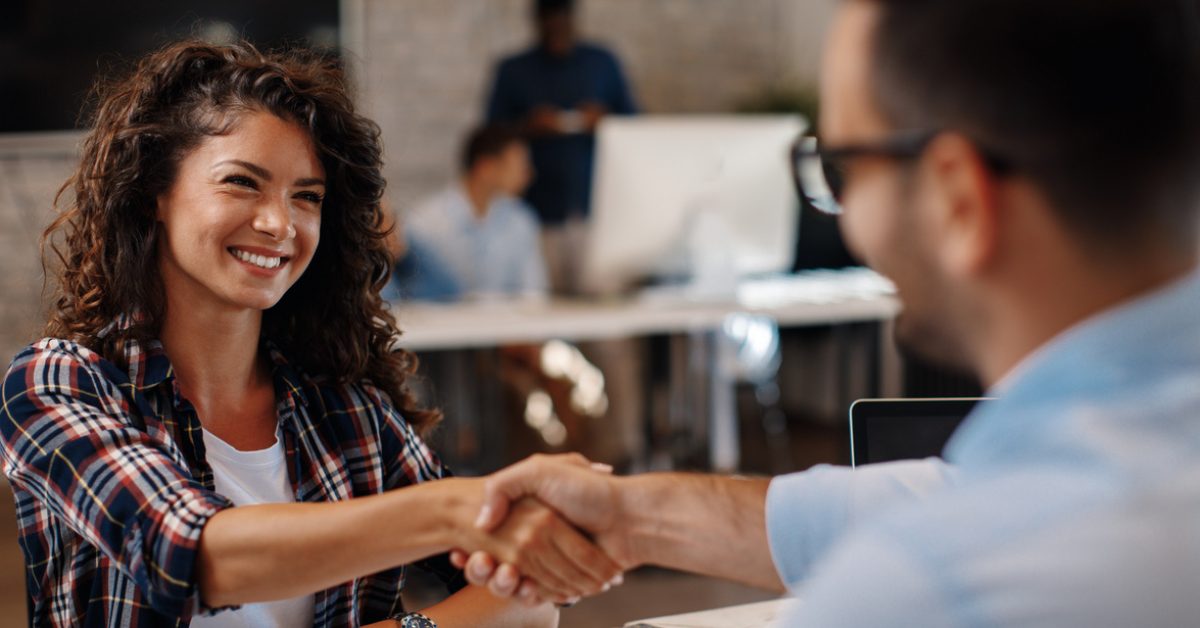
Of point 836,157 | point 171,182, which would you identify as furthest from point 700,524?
point 171,182

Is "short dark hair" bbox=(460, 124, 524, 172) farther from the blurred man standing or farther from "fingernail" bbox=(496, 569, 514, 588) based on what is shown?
"fingernail" bbox=(496, 569, 514, 588)

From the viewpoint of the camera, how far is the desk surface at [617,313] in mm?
3723

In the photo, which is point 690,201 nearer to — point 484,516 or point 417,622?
point 417,622

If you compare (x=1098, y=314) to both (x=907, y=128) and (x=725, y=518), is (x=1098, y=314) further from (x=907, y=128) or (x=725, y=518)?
(x=725, y=518)

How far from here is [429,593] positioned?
357cm

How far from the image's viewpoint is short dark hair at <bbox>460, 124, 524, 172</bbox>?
179 inches

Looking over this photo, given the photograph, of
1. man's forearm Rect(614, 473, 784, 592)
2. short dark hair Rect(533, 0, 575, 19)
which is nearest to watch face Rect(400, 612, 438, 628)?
man's forearm Rect(614, 473, 784, 592)

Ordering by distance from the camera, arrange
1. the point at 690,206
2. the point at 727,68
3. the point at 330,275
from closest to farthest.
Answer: the point at 330,275, the point at 690,206, the point at 727,68

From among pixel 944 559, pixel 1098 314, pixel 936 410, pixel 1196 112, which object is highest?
pixel 1196 112

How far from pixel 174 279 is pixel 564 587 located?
60 centimetres

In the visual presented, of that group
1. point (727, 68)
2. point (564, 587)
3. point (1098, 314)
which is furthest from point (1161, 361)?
point (727, 68)

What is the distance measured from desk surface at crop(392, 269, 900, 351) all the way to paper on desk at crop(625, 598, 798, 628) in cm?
217

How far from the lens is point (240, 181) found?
1433mm

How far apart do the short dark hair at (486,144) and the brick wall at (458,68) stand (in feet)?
1.96
